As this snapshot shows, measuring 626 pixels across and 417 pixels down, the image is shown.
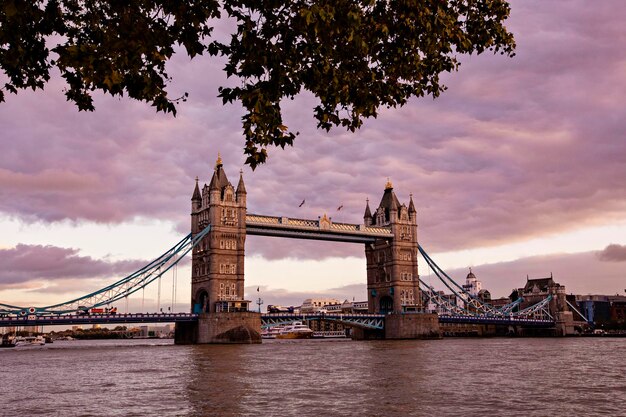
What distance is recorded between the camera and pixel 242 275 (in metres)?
85.1

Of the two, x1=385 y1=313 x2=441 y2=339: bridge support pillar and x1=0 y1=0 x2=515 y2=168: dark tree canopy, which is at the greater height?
x1=0 y1=0 x2=515 y2=168: dark tree canopy

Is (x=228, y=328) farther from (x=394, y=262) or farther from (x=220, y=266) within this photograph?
(x=394, y=262)

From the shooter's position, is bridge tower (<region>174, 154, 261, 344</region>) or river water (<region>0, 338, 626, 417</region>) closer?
river water (<region>0, 338, 626, 417</region>)

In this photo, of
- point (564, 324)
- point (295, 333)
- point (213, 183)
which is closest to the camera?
point (213, 183)

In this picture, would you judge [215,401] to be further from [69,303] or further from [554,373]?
[69,303]

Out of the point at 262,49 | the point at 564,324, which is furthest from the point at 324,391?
the point at 564,324

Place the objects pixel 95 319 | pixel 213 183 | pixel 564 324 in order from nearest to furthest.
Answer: pixel 95 319 → pixel 213 183 → pixel 564 324

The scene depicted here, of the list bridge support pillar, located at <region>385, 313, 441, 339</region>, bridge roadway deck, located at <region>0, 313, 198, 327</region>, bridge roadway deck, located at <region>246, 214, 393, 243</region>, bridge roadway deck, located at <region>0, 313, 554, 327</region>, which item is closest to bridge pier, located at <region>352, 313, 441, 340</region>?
bridge support pillar, located at <region>385, 313, 441, 339</region>

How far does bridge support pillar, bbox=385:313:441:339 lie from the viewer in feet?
312

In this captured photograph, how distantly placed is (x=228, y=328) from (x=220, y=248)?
11797 millimetres

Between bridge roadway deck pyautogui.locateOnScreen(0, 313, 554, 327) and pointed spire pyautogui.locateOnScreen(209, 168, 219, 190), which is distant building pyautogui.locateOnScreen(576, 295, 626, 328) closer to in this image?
bridge roadway deck pyautogui.locateOnScreen(0, 313, 554, 327)

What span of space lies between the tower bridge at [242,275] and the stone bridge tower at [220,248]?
13cm

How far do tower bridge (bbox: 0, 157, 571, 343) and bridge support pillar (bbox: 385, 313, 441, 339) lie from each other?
152 millimetres

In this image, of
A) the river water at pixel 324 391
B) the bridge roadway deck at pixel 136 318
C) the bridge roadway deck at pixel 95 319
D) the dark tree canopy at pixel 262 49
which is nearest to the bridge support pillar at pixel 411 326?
the bridge roadway deck at pixel 136 318
